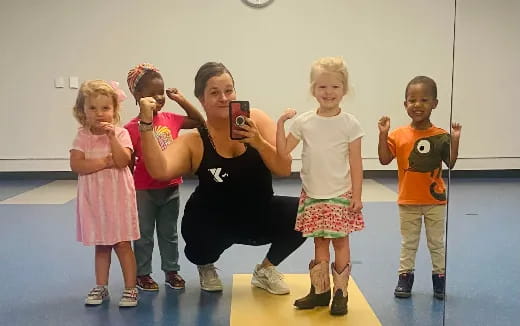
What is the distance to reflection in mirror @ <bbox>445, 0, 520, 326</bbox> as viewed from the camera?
90 centimetres

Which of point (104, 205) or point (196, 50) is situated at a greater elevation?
point (196, 50)

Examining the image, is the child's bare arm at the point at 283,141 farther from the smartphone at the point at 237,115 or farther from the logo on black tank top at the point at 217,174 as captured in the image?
the logo on black tank top at the point at 217,174

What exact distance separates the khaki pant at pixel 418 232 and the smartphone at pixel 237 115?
651 mm

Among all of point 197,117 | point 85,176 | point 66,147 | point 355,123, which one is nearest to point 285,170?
point 355,123

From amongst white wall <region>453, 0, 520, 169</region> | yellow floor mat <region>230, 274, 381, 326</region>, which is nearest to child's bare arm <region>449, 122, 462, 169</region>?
white wall <region>453, 0, 520, 169</region>

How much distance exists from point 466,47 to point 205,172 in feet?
3.86

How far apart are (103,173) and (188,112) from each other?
409mm

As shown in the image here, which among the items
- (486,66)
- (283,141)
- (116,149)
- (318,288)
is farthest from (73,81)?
(486,66)

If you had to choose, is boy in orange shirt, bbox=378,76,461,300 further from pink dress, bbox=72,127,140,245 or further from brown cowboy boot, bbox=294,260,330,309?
pink dress, bbox=72,127,140,245

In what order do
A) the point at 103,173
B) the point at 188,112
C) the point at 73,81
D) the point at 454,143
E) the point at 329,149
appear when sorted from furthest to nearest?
the point at 73,81, the point at 188,112, the point at 103,173, the point at 329,149, the point at 454,143

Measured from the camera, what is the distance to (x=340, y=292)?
5.54 feet

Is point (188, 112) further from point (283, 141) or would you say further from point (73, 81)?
point (73, 81)

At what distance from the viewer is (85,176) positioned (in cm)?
184

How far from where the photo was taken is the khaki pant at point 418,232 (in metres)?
1.78
